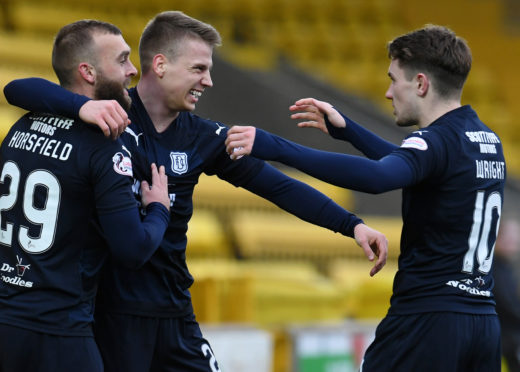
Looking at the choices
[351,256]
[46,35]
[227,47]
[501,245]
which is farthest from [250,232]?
[227,47]

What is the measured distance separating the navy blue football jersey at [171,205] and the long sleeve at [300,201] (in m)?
0.23

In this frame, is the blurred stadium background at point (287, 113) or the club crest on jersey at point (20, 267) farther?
the blurred stadium background at point (287, 113)

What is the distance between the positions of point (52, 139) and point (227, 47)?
914cm

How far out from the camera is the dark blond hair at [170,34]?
3.88 metres

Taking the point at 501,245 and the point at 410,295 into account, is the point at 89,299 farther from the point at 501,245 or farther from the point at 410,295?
the point at 501,245

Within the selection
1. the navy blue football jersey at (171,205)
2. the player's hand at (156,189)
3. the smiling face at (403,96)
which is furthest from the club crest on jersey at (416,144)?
the player's hand at (156,189)

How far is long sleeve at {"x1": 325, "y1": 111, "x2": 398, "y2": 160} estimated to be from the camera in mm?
3988

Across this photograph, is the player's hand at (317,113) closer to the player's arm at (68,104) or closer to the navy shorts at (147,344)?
the player's arm at (68,104)

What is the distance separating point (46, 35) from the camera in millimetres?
10250

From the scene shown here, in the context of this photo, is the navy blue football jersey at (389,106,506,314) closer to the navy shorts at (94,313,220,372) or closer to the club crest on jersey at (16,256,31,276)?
the navy shorts at (94,313,220,372)

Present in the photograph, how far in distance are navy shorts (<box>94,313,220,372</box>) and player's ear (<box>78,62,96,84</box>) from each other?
0.94 meters

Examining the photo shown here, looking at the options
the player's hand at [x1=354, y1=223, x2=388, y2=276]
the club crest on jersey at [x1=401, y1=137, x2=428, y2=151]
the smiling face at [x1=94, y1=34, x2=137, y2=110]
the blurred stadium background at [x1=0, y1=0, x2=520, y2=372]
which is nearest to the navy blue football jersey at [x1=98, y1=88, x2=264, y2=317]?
the smiling face at [x1=94, y1=34, x2=137, y2=110]

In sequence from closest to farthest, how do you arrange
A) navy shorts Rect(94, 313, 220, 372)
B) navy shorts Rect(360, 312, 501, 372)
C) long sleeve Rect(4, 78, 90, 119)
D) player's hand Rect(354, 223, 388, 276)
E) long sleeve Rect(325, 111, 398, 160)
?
long sleeve Rect(4, 78, 90, 119), navy shorts Rect(360, 312, 501, 372), navy shorts Rect(94, 313, 220, 372), player's hand Rect(354, 223, 388, 276), long sleeve Rect(325, 111, 398, 160)

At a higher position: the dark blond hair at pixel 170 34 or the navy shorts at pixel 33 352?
the dark blond hair at pixel 170 34
